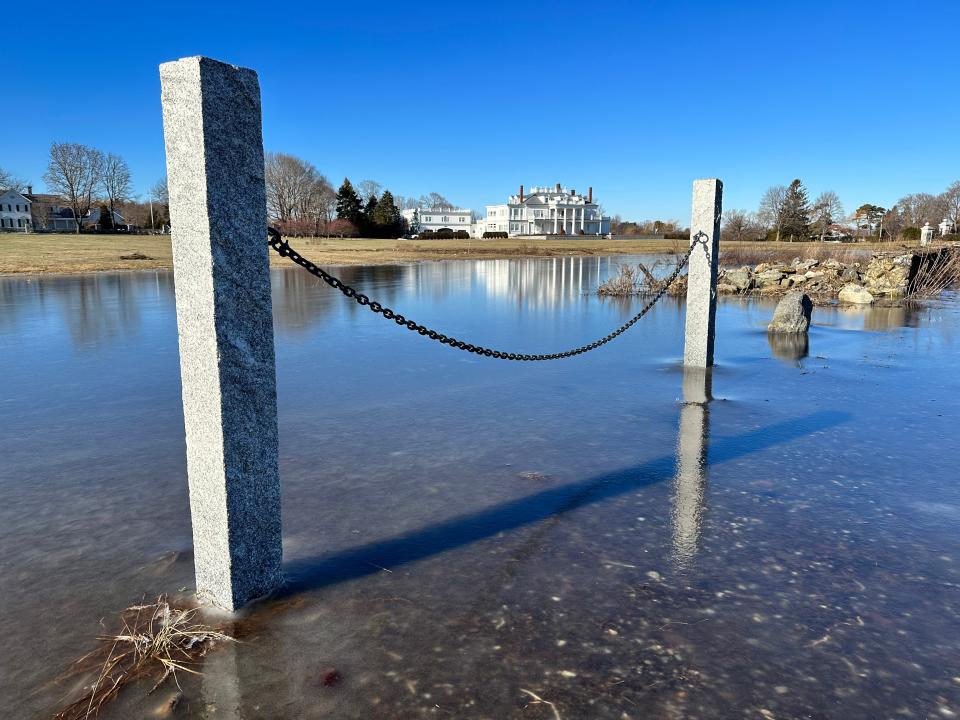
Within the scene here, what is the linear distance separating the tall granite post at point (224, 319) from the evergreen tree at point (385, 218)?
94.0 m

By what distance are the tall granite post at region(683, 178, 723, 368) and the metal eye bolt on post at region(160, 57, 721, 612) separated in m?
6.79

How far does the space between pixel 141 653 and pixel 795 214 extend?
96.6 m

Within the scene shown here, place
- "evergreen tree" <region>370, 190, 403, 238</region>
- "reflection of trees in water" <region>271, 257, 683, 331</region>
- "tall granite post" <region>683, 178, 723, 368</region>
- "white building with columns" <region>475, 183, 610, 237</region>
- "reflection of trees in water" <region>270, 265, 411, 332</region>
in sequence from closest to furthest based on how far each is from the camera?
"tall granite post" <region>683, 178, 723, 368</region> → "reflection of trees in water" <region>270, 265, 411, 332</region> → "reflection of trees in water" <region>271, 257, 683, 331</region> → "evergreen tree" <region>370, 190, 403, 238</region> → "white building with columns" <region>475, 183, 610, 237</region>

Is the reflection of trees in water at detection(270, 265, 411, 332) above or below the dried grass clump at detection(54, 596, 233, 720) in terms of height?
above

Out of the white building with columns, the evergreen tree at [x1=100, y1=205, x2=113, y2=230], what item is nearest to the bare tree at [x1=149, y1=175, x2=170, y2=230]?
the evergreen tree at [x1=100, y1=205, x2=113, y2=230]

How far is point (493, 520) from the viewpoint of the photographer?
422 cm

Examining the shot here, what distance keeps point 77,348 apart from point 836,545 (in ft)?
36.0

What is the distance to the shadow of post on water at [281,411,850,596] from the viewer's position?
3.58 meters

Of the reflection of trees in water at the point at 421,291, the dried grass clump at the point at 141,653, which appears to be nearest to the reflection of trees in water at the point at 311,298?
the reflection of trees in water at the point at 421,291

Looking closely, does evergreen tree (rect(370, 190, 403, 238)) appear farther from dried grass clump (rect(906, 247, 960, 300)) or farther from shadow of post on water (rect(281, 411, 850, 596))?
shadow of post on water (rect(281, 411, 850, 596))

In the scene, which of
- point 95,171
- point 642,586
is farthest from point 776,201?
point 642,586

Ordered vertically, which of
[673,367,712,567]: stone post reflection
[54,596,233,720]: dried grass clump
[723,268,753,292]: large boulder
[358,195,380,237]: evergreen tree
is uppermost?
[358,195,380,237]: evergreen tree

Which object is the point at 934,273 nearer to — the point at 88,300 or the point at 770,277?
the point at 770,277

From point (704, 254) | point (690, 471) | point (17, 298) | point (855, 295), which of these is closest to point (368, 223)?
point (17, 298)
